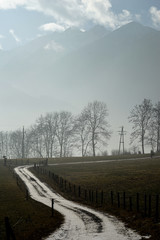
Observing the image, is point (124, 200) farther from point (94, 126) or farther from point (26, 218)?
point (94, 126)

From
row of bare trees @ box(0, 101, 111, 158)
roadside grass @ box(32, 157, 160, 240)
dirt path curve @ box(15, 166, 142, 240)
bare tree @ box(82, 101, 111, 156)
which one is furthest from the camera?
row of bare trees @ box(0, 101, 111, 158)

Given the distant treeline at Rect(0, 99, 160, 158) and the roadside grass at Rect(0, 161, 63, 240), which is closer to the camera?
the roadside grass at Rect(0, 161, 63, 240)

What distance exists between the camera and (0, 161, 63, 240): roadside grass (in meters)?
21.3

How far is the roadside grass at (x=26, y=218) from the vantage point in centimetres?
2128

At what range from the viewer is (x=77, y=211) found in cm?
2911

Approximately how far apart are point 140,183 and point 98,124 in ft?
209

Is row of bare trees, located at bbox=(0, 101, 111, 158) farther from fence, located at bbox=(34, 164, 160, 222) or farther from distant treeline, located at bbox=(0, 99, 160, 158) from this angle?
fence, located at bbox=(34, 164, 160, 222)

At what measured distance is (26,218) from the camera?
996 inches

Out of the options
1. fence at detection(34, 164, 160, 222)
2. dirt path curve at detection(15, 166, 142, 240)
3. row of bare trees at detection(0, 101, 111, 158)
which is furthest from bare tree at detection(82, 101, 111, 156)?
dirt path curve at detection(15, 166, 142, 240)

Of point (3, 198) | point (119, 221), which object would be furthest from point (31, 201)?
point (119, 221)

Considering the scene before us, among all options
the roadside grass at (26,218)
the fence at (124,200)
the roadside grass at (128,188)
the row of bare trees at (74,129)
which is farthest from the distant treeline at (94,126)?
the roadside grass at (26,218)

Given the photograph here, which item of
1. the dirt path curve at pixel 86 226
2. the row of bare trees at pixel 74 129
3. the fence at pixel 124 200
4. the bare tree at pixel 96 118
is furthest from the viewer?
the row of bare trees at pixel 74 129

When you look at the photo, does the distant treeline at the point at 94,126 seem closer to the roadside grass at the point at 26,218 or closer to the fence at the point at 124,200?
the fence at the point at 124,200

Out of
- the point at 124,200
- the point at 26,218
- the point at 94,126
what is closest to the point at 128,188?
the point at 124,200
